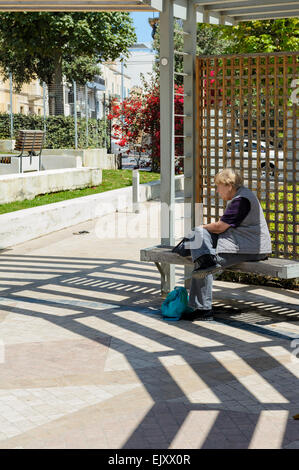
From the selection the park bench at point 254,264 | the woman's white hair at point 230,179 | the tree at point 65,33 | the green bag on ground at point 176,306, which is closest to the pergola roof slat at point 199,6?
the woman's white hair at point 230,179

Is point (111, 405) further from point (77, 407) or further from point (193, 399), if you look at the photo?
point (193, 399)

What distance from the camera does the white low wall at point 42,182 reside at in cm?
1439

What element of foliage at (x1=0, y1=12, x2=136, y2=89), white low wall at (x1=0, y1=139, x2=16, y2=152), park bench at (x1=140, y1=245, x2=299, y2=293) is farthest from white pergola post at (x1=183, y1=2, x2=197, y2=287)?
foliage at (x1=0, y1=12, x2=136, y2=89)

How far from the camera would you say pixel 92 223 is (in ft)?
48.1

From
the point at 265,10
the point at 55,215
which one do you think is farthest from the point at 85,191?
the point at 265,10

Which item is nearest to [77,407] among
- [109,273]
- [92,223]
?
[109,273]

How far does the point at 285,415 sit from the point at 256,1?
4870 mm

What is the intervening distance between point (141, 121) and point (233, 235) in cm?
1906

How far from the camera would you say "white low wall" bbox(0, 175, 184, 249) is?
11.9 metres

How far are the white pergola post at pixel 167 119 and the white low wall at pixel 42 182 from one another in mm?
6775

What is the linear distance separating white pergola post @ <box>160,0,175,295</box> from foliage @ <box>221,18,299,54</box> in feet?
32.4

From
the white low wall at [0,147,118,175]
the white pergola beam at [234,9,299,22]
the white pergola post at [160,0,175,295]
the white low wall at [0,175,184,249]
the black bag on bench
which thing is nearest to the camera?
the black bag on bench

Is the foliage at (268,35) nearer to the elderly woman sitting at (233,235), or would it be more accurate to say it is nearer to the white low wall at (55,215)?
the white low wall at (55,215)

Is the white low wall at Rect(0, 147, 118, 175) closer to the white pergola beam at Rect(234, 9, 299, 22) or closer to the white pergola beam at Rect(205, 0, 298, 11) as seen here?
the white pergola beam at Rect(234, 9, 299, 22)
